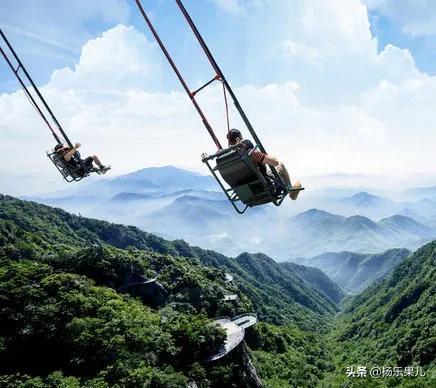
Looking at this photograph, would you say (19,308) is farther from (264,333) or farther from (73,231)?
(73,231)

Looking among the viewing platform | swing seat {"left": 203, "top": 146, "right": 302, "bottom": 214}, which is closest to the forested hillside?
the viewing platform

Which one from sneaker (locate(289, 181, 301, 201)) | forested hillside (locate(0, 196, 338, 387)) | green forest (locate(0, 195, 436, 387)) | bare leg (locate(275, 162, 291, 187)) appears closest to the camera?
bare leg (locate(275, 162, 291, 187))

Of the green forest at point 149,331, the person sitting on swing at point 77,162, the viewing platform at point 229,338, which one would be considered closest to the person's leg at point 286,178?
the person sitting on swing at point 77,162

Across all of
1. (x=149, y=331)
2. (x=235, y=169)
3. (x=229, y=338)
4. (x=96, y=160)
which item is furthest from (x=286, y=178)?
(x=229, y=338)

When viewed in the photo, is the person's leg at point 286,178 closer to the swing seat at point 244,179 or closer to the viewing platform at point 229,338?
the swing seat at point 244,179

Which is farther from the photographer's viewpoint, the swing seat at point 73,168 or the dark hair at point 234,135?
the swing seat at point 73,168

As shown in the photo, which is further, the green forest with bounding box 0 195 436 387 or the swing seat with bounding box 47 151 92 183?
the green forest with bounding box 0 195 436 387

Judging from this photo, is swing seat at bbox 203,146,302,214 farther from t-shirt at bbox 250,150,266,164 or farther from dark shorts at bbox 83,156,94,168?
dark shorts at bbox 83,156,94,168
